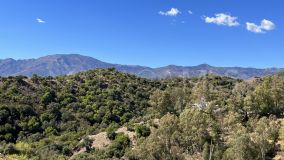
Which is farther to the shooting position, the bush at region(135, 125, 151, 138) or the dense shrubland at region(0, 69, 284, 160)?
the bush at region(135, 125, 151, 138)

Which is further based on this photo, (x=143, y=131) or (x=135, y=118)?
(x=135, y=118)

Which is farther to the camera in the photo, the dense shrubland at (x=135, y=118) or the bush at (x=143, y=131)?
the bush at (x=143, y=131)

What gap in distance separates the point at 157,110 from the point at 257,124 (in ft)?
84.4

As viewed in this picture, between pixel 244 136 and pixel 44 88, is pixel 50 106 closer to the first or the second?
pixel 44 88

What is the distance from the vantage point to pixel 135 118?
98750mm

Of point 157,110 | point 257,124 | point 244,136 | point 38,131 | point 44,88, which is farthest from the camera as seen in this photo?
point 44,88

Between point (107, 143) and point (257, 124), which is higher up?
point (257, 124)

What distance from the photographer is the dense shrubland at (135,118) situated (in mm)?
60156

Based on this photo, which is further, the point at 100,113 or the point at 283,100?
the point at 100,113

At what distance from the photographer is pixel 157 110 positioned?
84.7m

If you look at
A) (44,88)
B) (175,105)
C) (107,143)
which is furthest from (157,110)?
(44,88)

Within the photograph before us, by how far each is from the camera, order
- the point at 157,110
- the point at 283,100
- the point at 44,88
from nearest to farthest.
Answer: the point at 283,100 → the point at 157,110 → the point at 44,88

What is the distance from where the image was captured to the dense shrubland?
60156 millimetres

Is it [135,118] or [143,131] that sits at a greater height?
[143,131]
